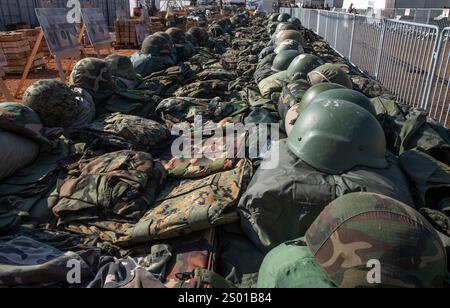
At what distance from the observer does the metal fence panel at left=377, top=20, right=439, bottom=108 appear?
6012 millimetres

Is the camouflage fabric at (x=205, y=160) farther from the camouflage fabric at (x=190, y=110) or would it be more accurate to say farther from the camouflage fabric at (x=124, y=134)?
the camouflage fabric at (x=190, y=110)

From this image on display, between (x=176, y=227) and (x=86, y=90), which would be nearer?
(x=176, y=227)

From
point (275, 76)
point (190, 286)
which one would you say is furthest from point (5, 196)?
point (275, 76)

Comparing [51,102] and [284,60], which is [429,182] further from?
[284,60]

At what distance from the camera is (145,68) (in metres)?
8.45

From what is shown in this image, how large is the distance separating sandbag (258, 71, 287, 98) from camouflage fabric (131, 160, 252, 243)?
302 centimetres

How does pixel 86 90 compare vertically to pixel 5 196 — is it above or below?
above

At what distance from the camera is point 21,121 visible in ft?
13.7

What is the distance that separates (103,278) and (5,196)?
182 cm

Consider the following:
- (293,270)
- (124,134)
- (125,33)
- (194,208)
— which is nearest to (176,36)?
(124,134)

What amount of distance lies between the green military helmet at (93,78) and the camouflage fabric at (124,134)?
3.60 feet

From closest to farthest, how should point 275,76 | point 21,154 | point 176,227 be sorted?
1. point 176,227
2. point 21,154
3. point 275,76

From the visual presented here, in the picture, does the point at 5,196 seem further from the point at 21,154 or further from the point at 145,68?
the point at 145,68

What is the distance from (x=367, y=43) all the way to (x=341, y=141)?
7.77 meters
